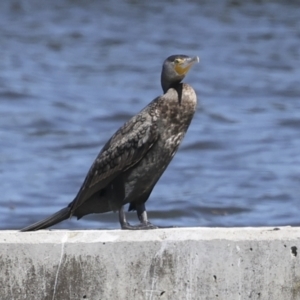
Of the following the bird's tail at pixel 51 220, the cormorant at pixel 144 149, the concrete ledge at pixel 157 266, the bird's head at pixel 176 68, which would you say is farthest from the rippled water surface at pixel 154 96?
the concrete ledge at pixel 157 266

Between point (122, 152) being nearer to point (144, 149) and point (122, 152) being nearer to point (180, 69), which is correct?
point (144, 149)

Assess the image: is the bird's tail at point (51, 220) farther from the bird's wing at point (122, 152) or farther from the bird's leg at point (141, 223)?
the bird's leg at point (141, 223)

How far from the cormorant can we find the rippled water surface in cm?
441

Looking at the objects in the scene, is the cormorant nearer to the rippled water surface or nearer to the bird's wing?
the bird's wing

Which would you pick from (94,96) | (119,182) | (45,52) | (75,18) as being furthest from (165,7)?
(119,182)

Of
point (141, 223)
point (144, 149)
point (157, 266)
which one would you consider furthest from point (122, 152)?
point (157, 266)

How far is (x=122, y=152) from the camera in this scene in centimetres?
581

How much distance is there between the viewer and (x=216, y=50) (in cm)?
2000

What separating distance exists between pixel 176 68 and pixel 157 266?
111cm

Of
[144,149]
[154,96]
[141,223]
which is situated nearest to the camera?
[144,149]

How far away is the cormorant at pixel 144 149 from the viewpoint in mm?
5734

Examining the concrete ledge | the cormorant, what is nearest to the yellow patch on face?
the cormorant

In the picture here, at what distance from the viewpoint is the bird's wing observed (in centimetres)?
575

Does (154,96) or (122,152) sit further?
(154,96)
